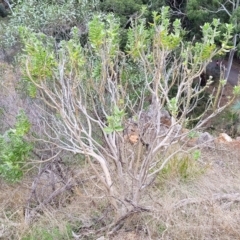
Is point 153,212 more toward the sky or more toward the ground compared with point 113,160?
more toward the ground

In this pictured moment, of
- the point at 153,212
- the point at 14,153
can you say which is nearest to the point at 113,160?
the point at 153,212

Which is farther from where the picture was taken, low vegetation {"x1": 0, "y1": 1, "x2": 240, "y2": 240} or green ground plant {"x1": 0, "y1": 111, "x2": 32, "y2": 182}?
green ground plant {"x1": 0, "y1": 111, "x2": 32, "y2": 182}

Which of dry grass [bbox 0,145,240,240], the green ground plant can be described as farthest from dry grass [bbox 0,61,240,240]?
the green ground plant

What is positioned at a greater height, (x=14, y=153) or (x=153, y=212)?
(x=14, y=153)

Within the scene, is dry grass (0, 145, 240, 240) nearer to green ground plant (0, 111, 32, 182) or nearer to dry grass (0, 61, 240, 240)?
dry grass (0, 61, 240, 240)

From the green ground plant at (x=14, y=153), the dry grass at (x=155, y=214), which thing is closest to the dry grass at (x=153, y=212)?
the dry grass at (x=155, y=214)

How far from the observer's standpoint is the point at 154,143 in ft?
12.1

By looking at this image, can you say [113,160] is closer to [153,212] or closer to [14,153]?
[153,212]

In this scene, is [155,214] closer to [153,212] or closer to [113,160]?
[153,212]

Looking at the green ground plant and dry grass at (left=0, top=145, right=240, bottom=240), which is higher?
the green ground plant

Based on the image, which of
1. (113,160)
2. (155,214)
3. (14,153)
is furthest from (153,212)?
(14,153)

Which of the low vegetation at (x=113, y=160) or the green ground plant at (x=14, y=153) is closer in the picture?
the low vegetation at (x=113, y=160)

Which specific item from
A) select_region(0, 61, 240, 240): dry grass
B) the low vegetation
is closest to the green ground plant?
the low vegetation

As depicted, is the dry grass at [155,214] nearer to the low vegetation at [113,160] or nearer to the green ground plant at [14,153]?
the low vegetation at [113,160]
